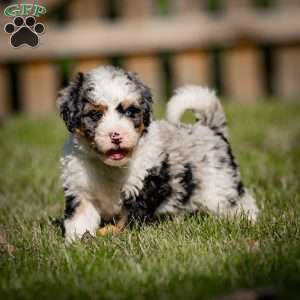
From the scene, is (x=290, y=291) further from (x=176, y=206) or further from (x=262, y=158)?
(x=262, y=158)

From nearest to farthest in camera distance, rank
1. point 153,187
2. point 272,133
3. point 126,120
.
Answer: point 126,120 < point 153,187 < point 272,133

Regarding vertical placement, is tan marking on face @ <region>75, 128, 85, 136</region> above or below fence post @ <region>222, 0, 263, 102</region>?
below

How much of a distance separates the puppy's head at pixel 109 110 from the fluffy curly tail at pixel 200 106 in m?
0.68

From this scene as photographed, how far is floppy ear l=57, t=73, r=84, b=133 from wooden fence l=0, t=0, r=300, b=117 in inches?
243

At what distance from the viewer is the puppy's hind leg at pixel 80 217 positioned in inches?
171

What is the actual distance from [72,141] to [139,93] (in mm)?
528

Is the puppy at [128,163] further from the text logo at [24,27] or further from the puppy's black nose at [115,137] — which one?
the text logo at [24,27]

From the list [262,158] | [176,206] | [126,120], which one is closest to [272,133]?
[262,158]

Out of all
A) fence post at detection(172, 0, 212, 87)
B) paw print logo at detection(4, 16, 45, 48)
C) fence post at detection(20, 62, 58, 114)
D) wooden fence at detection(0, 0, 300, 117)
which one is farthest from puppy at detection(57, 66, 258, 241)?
fence post at detection(20, 62, 58, 114)

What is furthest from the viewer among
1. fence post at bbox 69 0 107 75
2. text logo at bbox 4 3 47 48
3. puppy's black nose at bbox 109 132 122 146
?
fence post at bbox 69 0 107 75

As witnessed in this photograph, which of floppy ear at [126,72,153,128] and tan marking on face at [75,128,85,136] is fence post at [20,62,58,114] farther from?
tan marking on face at [75,128,85,136]

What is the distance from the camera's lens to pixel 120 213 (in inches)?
180

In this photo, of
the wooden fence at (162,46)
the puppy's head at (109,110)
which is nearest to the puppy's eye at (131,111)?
the puppy's head at (109,110)

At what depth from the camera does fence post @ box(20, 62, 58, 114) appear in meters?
10.9
